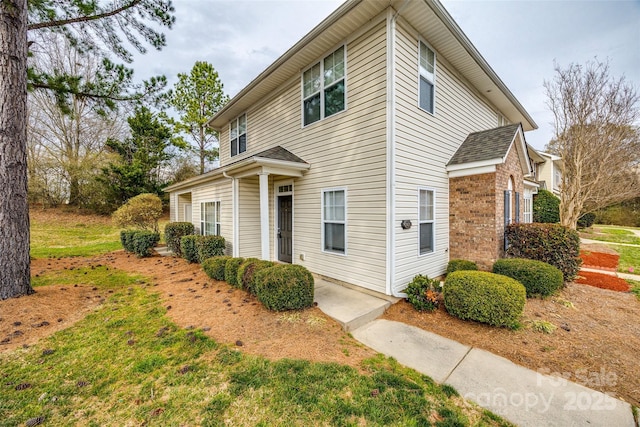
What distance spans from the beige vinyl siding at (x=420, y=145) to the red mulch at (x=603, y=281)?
3.52 m

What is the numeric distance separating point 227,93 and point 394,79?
62.5ft

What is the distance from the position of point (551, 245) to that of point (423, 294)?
3.95m

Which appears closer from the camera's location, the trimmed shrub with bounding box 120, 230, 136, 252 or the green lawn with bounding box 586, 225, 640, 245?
the trimmed shrub with bounding box 120, 230, 136, 252

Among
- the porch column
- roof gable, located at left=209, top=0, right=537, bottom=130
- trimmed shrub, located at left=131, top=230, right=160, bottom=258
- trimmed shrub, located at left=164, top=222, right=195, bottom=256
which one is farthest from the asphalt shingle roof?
trimmed shrub, located at left=131, top=230, right=160, bottom=258

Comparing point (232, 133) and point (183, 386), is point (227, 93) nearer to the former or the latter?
point (232, 133)

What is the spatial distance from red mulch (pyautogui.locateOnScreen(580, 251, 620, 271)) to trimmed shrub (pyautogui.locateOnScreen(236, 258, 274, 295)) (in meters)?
10.2

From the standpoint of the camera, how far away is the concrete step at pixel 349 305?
13.8ft

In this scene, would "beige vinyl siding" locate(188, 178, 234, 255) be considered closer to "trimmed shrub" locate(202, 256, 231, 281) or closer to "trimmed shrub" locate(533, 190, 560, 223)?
"trimmed shrub" locate(202, 256, 231, 281)

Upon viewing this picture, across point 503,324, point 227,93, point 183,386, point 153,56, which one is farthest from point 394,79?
point 227,93

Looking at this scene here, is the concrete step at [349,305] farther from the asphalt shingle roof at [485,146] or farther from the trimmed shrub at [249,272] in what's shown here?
the asphalt shingle roof at [485,146]

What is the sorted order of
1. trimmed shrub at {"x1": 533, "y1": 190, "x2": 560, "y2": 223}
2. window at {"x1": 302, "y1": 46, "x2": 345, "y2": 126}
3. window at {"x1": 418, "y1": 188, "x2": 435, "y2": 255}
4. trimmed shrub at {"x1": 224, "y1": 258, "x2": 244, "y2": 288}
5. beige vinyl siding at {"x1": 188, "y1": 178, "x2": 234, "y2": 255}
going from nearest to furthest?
1. trimmed shrub at {"x1": 224, "y1": 258, "x2": 244, "y2": 288}
2. window at {"x1": 418, "y1": 188, "x2": 435, "y2": 255}
3. window at {"x1": 302, "y1": 46, "x2": 345, "y2": 126}
4. beige vinyl siding at {"x1": 188, "y1": 178, "x2": 234, "y2": 255}
5. trimmed shrub at {"x1": 533, "y1": 190, "x2": 560, "y2": 223}

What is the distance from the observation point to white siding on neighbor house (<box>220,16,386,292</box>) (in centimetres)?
525

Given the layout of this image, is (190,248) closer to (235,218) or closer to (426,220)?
(235,218)

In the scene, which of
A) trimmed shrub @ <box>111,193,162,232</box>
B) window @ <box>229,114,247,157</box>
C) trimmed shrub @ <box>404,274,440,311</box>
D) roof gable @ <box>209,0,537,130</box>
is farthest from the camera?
trimmed shrub @ <box>111,193,162,232</box>
